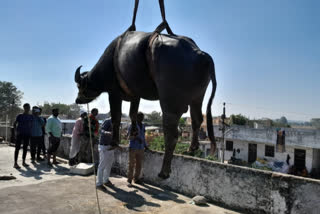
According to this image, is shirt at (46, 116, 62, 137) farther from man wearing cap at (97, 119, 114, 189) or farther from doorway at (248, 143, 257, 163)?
doorway at (248, 143, 257, 163)

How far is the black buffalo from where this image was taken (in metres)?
1.36

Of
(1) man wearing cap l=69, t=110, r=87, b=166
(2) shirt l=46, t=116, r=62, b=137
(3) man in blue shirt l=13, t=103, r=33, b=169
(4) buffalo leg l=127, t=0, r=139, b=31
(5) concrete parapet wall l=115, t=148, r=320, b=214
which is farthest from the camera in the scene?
(2) shirt l=46, t=116, r=62, b=137

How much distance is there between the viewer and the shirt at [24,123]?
735 cm

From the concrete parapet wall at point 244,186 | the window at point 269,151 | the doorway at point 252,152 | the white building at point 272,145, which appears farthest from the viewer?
the doorway at point 252,152

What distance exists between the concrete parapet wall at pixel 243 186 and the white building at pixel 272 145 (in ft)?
39.1

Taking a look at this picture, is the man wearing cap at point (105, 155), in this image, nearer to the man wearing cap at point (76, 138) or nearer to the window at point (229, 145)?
the man wearing cap at point (76, 138)

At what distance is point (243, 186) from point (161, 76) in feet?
12.6

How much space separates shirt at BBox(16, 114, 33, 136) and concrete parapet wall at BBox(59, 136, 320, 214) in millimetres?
4264

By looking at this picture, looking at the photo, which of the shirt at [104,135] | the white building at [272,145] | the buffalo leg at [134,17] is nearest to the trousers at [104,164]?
the shirt at [104,135]

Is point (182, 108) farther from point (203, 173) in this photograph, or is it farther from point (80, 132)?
point (80, 132)

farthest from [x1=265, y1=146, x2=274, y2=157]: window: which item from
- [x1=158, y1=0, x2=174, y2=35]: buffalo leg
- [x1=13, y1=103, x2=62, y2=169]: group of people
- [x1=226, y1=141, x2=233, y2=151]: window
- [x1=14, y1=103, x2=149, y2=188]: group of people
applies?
[x1=158, y1=0, x2=174, y2=35]: buffalo leg

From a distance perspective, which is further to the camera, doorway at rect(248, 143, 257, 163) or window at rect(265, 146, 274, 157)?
doorway at rect(248, 143, 257, 163)

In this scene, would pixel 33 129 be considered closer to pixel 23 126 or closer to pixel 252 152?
pixel 23 126

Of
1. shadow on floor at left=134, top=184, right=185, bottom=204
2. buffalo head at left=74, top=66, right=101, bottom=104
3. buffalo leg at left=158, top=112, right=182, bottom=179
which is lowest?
shadow on floor at left=134, top=184, right=185, bottom=204
